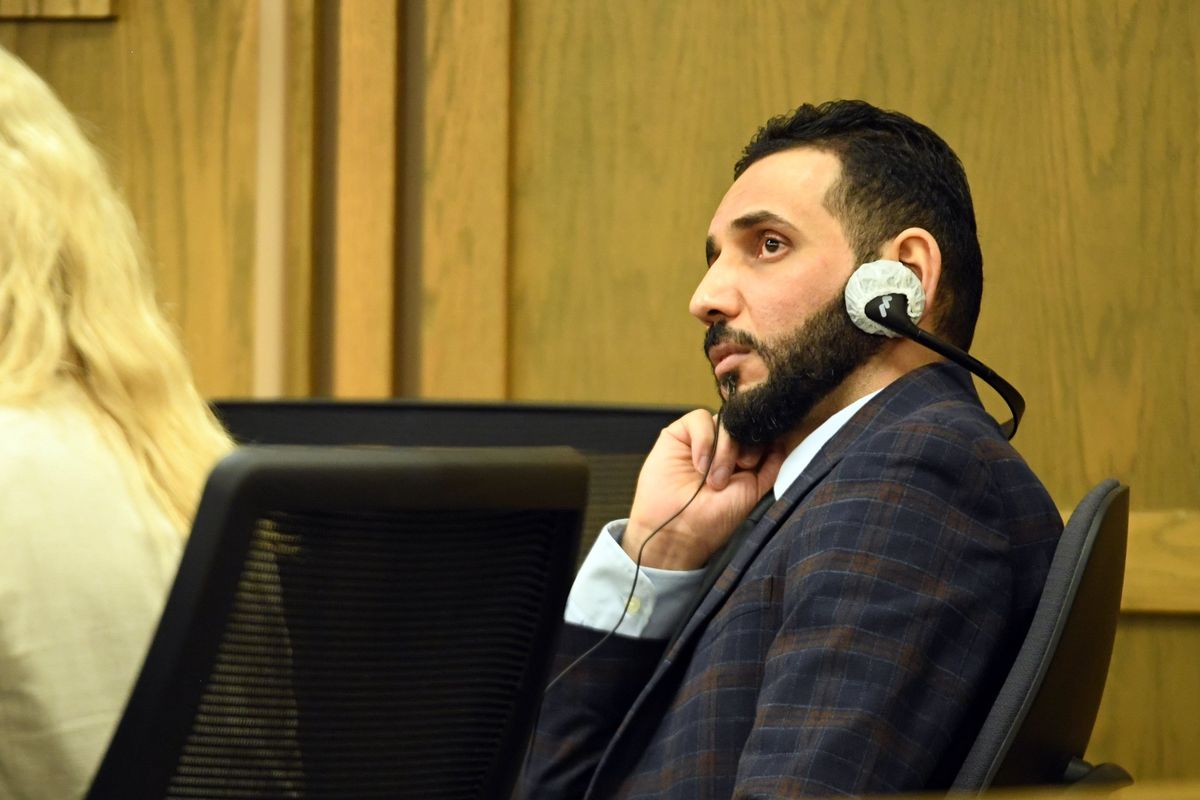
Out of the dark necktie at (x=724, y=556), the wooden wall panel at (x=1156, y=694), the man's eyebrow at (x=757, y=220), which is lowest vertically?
the wooden wall panel at (x=1156, y=694)

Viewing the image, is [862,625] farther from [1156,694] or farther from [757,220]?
[1156,694]

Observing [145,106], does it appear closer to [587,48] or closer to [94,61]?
[94,61]

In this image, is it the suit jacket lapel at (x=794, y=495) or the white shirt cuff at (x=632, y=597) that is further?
the white shirt cuff at (x=632, y=597)

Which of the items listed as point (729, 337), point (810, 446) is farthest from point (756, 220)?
point (810, 446)

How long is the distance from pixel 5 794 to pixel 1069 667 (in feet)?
2.17

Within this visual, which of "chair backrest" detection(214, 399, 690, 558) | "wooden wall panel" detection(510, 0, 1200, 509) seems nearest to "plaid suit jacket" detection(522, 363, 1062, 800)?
"chair backrest" detection(214, 399, 690, 558)

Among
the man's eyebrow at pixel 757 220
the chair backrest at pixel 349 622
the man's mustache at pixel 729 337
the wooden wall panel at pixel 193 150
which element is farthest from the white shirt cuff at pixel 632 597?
the wooden wall panel at pixel 193 150

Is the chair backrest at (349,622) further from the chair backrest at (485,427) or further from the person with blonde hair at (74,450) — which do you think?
the chair backrest at (485,427)

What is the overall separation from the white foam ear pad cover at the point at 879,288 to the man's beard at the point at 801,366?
2cm

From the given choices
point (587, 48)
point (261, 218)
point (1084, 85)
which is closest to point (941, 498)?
point (1084, 85)

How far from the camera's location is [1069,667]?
Result: 3.18 ft

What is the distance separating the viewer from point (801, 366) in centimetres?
131

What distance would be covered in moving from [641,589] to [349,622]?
2.18ft

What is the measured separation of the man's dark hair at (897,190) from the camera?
4.33 ft
